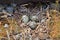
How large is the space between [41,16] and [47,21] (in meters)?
0.19

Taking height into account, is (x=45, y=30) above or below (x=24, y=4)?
below

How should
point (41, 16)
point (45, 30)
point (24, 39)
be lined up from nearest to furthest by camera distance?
1. point (24, 39)
2. point (45, 30)
3. point (41, 16)

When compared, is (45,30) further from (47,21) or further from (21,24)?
(21,24)

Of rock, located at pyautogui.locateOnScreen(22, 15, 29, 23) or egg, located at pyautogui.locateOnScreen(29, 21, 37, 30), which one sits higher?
rock, located at pyautogui.locateOnScreen(22, 15, 29, 23)

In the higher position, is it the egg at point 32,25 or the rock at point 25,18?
the rock at point 25,18

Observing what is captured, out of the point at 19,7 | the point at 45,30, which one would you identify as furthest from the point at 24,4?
the point at 45,30

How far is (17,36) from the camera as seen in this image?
2.75 m

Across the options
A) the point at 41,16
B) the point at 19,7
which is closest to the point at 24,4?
the point at 19,7

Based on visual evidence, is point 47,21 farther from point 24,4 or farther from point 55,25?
point 24,4

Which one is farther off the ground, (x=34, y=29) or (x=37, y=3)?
(x=37, y=3)

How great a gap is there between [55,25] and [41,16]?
403mm

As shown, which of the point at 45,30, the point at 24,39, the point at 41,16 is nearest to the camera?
the point at 24,39

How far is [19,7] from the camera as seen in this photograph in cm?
321

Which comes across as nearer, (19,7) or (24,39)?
(24,39)
